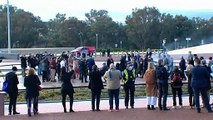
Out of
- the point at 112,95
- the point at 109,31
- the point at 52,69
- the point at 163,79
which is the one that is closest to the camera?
the point at 163,79

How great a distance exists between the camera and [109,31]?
91750 millimetres

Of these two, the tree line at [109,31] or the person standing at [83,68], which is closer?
the person standing at [83,68]

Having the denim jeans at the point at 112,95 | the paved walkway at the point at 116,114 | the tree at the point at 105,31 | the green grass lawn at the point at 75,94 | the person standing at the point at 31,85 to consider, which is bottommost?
the paved walkway at the point at 116,114

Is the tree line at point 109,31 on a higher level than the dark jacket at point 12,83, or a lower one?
higher

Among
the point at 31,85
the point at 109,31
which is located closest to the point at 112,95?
the point at 31,85

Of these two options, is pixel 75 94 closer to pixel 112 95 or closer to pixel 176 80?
pixel 112 95

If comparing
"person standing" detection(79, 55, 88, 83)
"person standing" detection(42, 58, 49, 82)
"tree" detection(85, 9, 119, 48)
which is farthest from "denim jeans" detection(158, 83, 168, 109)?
"tree" detection(85, 9, 119, 48)

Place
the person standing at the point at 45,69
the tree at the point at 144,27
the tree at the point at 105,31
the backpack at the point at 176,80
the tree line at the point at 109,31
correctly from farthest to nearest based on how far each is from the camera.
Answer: the tree at the point at 105,31, the tree line at the point at 109,31, the tree at the point at 144,27, the person standing at the point at 45,69, the backpack at the point at 176,80

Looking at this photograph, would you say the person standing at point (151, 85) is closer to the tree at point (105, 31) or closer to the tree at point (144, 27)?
the tree at point (144, 27)

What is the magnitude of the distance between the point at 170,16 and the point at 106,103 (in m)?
76.1

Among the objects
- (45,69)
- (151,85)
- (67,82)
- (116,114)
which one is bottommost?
(116,114)

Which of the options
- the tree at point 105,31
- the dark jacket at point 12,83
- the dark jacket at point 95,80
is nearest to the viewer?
the dark jacket at point 12,83

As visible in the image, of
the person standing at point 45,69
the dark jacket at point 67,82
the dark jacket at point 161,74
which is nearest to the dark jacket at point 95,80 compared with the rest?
the dark jacket at point 67,82

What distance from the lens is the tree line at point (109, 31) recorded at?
295 ft
